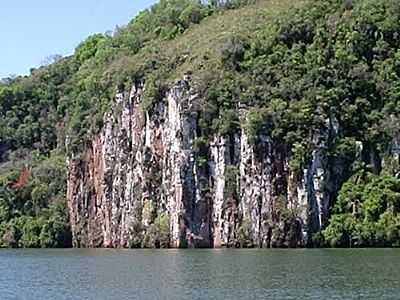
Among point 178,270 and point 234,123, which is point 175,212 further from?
point 178,270

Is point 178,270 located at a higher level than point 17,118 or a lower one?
lower

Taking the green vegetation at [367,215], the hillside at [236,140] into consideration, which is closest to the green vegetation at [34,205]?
the hillside at [236,140]

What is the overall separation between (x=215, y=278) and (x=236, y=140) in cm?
5514

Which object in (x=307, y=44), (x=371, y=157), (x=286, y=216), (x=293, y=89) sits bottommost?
(x=286, y=216)

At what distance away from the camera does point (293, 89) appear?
370 ft

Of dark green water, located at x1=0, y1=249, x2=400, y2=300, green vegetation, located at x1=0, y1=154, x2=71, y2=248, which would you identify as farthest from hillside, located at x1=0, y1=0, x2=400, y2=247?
dark green water, located at x1=0, y1=249, x2=400, y2=300

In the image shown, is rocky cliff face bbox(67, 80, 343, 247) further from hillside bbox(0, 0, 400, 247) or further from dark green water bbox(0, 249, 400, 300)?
dark green water bbox(0, 249, 400, 300)

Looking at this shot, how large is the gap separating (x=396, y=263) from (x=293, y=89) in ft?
161

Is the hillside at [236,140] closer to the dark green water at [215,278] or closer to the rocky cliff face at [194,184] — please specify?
the rocky cliff face at [194,184]

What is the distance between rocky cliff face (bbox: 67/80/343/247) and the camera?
10544 cm

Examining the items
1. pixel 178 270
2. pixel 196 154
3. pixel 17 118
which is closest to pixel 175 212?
pixel 196 154

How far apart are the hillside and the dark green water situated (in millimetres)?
24969

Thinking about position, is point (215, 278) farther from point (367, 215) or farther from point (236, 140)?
point (236, 140)

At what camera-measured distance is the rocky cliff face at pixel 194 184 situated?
105438 mm
